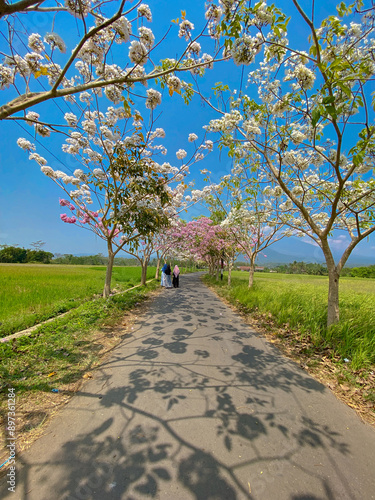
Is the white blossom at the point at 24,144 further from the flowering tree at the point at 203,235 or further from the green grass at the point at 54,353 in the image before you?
the flowering tree at the point at 203,235

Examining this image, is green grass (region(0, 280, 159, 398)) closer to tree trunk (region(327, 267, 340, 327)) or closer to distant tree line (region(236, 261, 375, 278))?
A: tree trunk (region(327, 267, 340, 327))

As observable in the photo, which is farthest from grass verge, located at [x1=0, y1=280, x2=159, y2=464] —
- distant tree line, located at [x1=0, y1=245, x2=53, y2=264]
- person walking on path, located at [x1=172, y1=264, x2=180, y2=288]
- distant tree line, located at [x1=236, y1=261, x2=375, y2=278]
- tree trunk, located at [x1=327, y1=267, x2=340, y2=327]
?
distant tree line, located at [x1=0, y1=245, x2=53, y2=264]

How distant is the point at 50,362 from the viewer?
308 cm

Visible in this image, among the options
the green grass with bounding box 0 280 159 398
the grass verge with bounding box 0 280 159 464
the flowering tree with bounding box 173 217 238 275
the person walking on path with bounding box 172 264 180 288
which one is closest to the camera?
the grass verge with bounding box 0 280 159 464

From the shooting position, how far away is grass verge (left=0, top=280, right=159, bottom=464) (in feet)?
6.96

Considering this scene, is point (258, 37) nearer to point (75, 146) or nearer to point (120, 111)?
point (120, 111)

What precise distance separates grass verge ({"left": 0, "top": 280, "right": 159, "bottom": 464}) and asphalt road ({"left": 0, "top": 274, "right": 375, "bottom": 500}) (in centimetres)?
24

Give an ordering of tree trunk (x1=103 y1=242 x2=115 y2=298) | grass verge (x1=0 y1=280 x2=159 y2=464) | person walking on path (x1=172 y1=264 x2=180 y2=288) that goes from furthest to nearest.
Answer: person walking on path (x1=172 y1=264 x2=180 y2=288), tree trunk (x1=103 y1=242 x2=115 y2=298), grass verge (x1=0 y1=280 x2=159 y2=464)

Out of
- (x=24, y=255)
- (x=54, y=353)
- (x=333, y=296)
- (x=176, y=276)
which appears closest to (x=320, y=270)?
(x=176, y=276)

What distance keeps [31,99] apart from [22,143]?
3606mm

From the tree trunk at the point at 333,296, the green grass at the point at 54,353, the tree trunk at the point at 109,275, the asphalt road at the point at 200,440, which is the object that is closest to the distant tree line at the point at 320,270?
the tree trunk at the point at 109,275

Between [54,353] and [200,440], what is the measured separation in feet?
9.09

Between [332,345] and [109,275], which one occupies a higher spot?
[109,275]

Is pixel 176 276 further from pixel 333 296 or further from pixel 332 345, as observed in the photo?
pixel 332 345
